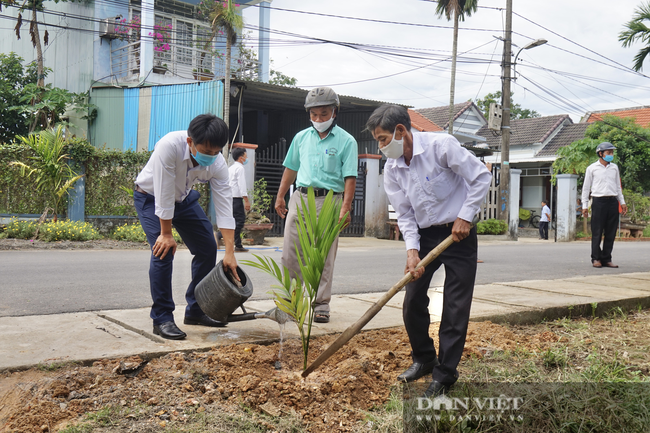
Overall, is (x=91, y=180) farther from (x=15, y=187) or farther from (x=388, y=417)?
(x=388, y=417)

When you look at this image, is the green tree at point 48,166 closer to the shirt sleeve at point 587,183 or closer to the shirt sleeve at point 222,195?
the shirt sleeve at point 222,195

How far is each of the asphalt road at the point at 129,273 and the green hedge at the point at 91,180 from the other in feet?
10.0

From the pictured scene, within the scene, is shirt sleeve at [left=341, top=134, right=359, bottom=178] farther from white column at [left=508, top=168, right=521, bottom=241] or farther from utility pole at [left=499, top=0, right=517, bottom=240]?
white column at [left=508, top=168, right=521, bottom=241]

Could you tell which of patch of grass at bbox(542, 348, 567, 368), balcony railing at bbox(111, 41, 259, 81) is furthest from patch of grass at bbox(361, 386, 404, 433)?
balcony railing at bbox(111, 41, 259, 81)

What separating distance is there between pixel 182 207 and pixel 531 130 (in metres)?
30.4

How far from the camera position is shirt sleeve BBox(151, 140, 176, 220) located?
3650 millimetres

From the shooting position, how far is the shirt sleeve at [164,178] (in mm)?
3650

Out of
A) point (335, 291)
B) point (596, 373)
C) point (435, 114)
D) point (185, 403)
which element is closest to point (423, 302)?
point (596, 373)

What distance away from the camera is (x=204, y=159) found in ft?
12.1

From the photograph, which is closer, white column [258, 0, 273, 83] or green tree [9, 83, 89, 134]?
green tree [9, 83, 89, 134]

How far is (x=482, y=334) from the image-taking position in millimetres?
4062

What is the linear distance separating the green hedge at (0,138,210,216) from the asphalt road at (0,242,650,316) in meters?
3.05

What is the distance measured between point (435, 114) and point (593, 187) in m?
23.9

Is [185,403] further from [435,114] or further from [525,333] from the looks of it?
[435,114]
